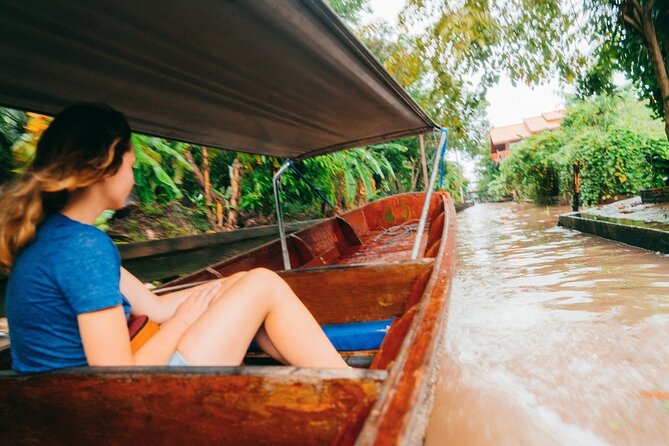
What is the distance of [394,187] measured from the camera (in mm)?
15062

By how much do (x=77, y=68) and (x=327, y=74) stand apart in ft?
4.15

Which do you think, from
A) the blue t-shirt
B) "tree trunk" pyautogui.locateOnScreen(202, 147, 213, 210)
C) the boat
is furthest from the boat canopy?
"tree trunk" pyautogui.locateOnScreen(202, 147, 213, 210)

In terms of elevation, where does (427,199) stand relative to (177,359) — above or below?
above

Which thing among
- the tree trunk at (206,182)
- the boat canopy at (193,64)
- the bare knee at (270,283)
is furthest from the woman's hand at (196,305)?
the tree trunk at (206,182)

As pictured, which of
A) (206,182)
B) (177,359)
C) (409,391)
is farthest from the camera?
(206,182)

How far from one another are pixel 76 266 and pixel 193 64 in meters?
1.27

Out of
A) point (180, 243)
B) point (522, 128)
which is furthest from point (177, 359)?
point (522, 128)

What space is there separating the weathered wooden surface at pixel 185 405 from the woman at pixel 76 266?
0.30ft

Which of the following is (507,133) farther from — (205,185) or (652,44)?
(205,185)

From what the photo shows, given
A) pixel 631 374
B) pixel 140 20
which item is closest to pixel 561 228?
pixel 631 374

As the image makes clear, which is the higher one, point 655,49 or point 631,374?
point 655,49

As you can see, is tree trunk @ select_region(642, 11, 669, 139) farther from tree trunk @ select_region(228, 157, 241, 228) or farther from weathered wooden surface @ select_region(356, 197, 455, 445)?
weathered wooden surface @ select_region(356, 197, 455, 445)

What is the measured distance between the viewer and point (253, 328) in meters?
1.39

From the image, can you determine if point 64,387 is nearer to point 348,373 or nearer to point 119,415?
point 119,415
